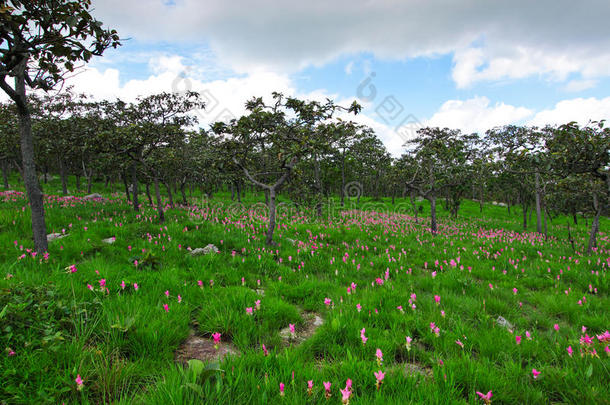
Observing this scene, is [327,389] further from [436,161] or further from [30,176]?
[436,161]

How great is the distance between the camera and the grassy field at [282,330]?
7.80ft

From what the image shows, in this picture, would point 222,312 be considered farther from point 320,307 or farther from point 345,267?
point 345,267

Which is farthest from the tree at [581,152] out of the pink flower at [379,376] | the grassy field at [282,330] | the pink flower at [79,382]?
the pink flower at [79,382]

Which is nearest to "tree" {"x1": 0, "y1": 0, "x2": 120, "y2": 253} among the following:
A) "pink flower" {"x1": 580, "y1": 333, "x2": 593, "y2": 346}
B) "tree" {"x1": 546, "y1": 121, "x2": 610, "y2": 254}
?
"pink flower" {"x1": 580, "y1": 333, "x2": 593, "y2": 346}

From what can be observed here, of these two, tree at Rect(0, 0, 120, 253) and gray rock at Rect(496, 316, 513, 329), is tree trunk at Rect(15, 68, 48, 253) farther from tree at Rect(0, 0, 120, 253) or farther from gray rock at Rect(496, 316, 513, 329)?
gray rock at Rect(496, 316, 513, 329)

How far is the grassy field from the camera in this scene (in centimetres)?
238

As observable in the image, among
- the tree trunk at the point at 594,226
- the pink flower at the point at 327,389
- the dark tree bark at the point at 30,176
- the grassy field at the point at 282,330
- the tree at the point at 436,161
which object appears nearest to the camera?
the pink flower at the point at 327,389

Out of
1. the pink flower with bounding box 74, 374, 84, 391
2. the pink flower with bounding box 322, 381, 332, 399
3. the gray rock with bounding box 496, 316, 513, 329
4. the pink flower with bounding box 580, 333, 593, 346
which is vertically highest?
the pink flower with bounding box 74, 374, 84, 391

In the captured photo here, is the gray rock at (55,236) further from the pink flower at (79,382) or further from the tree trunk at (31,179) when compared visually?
the pink flower at (79,382)

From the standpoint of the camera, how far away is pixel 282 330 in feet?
13.0

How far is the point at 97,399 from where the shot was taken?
2264mm

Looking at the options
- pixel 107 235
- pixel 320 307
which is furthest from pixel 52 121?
pixel 320 307

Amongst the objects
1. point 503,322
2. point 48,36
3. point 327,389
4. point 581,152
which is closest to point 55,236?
point 48,36

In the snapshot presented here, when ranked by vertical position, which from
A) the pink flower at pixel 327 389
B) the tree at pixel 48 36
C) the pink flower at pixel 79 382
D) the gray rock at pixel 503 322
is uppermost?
the tree at pixel 48 36
